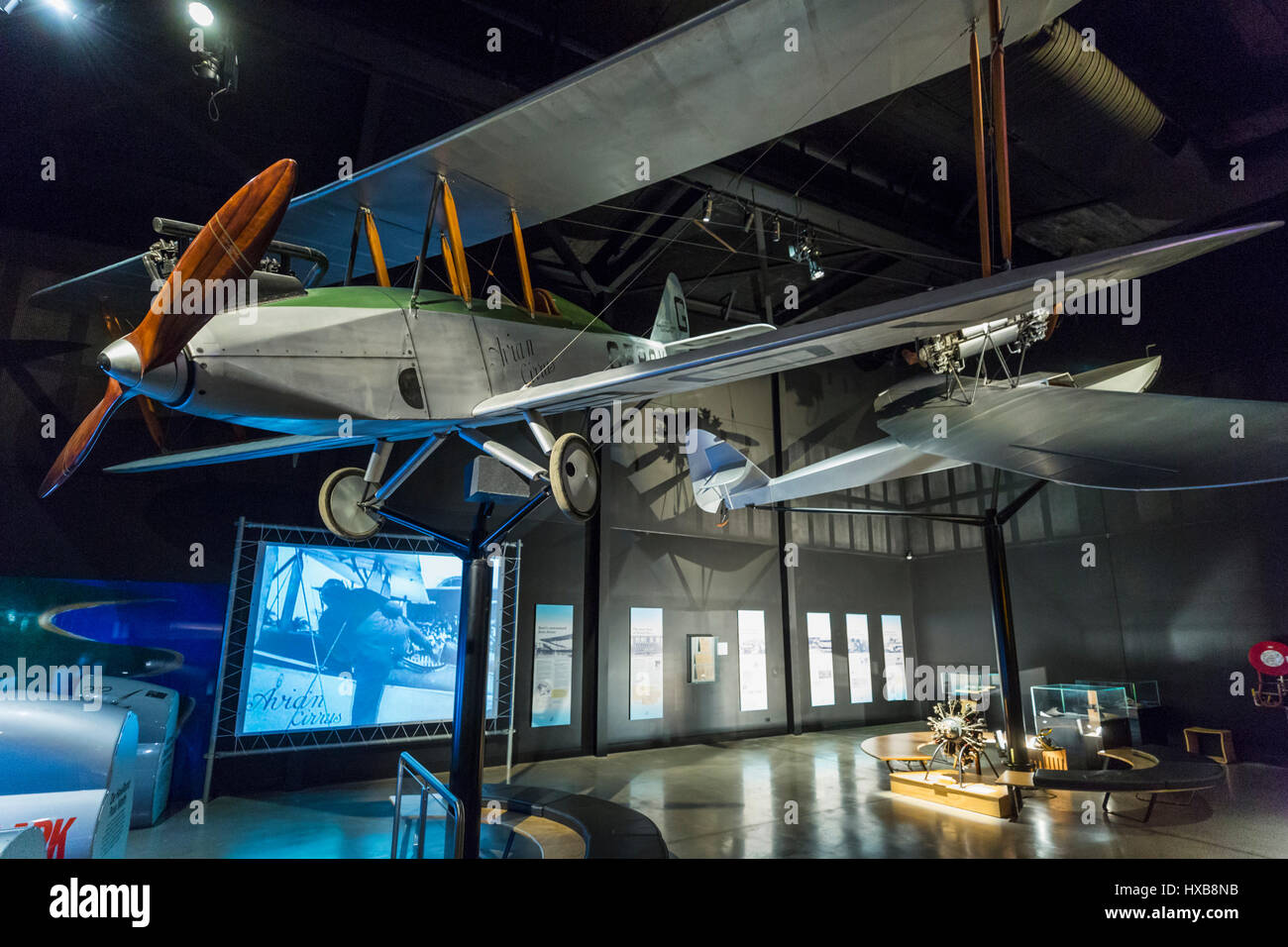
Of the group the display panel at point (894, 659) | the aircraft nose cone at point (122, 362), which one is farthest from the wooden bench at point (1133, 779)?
the display panel at point (894, 659)

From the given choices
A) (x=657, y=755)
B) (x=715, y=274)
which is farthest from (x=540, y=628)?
(x=715, y=274)

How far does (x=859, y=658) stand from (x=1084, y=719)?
216 inches

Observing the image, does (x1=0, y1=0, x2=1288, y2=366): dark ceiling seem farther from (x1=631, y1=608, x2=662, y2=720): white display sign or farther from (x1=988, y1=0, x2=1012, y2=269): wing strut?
(x1=631, y1=608, x2=662, y2=720): white display sign

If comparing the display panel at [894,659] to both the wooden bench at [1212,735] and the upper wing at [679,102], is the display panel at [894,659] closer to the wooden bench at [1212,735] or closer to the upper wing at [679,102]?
the wooden bench at [1212,735]

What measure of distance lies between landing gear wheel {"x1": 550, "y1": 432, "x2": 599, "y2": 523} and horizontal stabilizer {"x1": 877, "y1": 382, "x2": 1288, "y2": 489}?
3.14 meters

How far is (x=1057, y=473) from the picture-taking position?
19.6ft

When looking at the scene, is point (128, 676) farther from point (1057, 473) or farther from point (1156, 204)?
point (1156, 204)

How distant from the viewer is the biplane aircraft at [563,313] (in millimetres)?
3002

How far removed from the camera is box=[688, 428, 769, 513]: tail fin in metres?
7.92

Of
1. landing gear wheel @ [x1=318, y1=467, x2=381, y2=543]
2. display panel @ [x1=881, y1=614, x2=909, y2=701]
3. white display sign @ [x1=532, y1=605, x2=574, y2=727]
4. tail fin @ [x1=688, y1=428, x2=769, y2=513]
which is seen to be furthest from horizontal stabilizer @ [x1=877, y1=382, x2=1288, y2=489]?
display panel @ [x1=881, y1=614, x2=909, y2=701]

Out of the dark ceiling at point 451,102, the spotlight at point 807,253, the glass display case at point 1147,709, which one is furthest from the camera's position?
the glass display case at point 1147,709

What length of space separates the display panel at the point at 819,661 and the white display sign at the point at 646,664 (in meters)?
3.61

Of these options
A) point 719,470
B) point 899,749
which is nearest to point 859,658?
point 899,749
